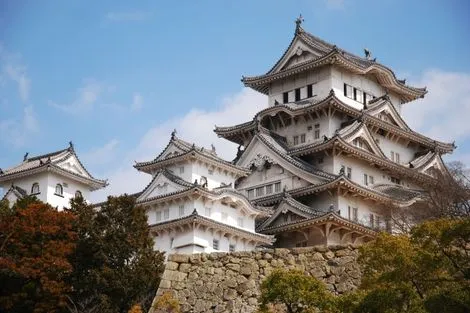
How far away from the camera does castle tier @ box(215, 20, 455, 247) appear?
49219 millimetres

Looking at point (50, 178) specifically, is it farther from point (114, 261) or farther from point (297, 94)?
point (114, 261)

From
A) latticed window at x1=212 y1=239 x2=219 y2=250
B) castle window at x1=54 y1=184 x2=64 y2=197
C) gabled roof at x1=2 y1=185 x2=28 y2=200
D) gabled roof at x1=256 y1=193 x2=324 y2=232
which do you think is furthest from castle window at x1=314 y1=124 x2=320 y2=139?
gabled roof at x1=2 y1=185 x2=28 y2=200

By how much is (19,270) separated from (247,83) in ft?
106

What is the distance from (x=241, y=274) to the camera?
22.8 m

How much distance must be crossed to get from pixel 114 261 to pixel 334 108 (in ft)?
90.3

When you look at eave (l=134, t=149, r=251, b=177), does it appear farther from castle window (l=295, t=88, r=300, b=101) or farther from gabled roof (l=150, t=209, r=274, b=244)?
castle window (l=295, t=88, r=300, b=101)

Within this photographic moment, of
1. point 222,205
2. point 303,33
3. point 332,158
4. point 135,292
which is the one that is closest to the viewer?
point 135,292

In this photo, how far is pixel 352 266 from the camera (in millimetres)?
22344

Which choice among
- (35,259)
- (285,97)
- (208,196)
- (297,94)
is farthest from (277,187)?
(35,259)

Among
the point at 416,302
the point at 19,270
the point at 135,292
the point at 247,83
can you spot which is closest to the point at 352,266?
the point at 416,302

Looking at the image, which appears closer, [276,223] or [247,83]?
[276,223]

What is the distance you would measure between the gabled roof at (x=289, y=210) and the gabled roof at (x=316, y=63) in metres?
11.0

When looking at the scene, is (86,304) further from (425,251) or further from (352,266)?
(425,251)

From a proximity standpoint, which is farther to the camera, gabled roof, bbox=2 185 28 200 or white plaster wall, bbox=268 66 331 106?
white plaster wall, bbox=268 66 331 106
